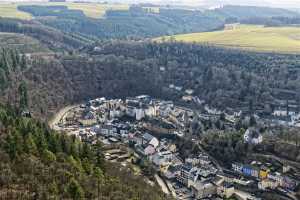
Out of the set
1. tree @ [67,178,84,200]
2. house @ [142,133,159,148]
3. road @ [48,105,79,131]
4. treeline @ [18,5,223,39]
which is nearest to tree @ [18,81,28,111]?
road @ [48,105,79,131]

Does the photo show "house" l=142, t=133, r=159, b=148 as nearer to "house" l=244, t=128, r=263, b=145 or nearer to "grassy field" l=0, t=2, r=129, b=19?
"house" l=244, t=128, r=263, b=145

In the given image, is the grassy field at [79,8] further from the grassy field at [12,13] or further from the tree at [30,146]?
the tree at [30,146]

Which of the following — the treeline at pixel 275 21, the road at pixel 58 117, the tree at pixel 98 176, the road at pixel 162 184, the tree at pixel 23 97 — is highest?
the treeline at pixel 275 21

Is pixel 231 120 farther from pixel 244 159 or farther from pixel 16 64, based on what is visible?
pixel 16 64

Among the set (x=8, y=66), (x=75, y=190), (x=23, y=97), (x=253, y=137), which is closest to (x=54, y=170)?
(x=75, y=190)

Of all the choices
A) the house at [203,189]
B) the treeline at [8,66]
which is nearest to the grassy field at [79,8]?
the treeline at [8,66]

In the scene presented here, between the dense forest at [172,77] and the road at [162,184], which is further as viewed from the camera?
the dense forest at [172,77]
